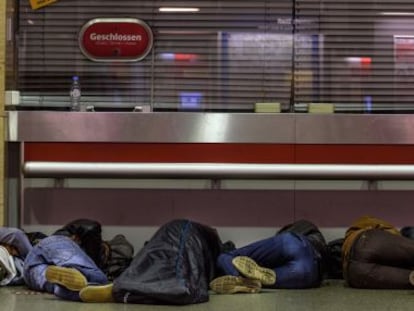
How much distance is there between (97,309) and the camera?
348 centimetres

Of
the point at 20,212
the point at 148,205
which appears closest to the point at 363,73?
the point at 148,205

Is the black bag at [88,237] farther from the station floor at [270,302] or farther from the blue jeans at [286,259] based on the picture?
the blue jeans at [286,259]

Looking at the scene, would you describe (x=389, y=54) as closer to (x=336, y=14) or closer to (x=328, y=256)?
(x=336, y=14)

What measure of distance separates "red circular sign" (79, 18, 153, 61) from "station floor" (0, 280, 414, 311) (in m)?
1.67

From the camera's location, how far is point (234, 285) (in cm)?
385

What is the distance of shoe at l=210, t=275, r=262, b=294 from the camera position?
Answer: 3846mm

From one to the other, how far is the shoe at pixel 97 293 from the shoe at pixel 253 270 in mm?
656

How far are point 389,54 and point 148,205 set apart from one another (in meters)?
1.85

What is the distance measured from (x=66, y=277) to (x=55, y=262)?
24 cm

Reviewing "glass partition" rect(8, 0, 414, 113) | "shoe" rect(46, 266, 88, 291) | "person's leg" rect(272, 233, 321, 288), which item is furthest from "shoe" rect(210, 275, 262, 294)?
"glass partition" rect(8, 0, 414, 113)

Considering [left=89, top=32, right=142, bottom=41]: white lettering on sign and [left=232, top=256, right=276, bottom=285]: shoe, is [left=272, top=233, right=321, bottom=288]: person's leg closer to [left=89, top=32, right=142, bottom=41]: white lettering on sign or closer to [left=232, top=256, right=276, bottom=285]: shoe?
[left=232, top=256, right=276, bottom=285]: shoe

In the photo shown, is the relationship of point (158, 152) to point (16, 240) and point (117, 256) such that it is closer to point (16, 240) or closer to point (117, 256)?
point (117, 256)

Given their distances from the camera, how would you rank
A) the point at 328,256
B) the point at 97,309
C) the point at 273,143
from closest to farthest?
the point at 97,309 → the point at 328,256 → the point at 273,143

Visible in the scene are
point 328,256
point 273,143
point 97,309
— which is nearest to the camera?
point 97,309
